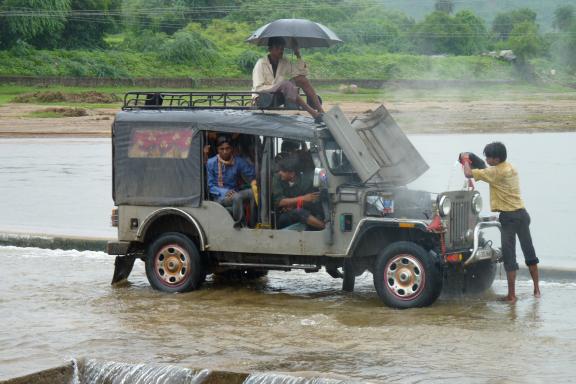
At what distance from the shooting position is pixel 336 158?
11.1 m

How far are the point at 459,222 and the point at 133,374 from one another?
12.8 ft

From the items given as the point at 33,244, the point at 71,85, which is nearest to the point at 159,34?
the point at 71,85

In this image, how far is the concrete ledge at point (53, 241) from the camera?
1507 cm

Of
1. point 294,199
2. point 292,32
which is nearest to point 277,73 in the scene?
point 292,32

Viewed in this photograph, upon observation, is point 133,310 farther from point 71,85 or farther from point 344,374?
point 71,85

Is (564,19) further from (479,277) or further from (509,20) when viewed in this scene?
(479,277)

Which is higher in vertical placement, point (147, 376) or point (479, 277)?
point (479, 277)

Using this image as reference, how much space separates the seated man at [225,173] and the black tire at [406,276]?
5.79 feet

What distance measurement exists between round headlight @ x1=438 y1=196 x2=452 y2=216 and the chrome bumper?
394 millimetres

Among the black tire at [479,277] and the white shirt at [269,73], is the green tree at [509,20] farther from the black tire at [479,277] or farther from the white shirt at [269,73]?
the black tire at [479,277]

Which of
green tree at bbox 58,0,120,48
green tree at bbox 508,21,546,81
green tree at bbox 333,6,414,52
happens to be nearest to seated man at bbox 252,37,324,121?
green tree at bbox 508,21,546,81

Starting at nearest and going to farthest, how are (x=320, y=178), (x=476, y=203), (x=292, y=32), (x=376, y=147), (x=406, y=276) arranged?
(x=406, y=276) < (x=320, y=178) < (x=476, y=203) < (x=376, y=147) < (x=292, y=32)

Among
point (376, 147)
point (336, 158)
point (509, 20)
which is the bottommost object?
point (336, 158)

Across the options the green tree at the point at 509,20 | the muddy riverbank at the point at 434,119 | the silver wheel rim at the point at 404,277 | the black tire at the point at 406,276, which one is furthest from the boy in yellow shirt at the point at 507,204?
the green tree at the point at 509,20
